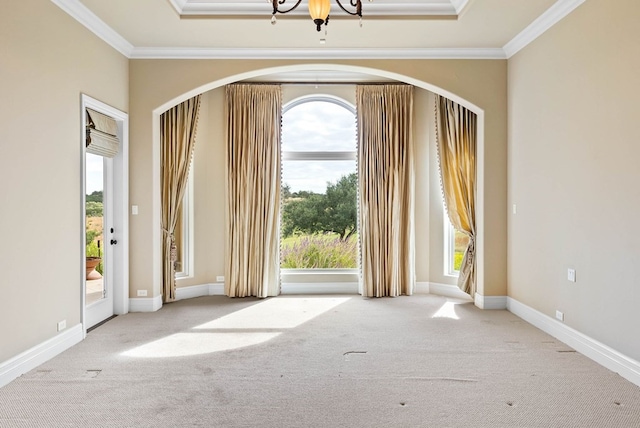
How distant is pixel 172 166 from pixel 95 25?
177 centimetres

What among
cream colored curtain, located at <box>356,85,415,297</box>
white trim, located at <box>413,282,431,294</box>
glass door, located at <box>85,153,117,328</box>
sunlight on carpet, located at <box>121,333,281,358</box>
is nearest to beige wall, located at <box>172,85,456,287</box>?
white trim, located at <box>413,282,431,294</box>

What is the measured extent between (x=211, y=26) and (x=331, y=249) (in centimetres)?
338

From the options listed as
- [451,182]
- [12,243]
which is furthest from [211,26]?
[451,182]

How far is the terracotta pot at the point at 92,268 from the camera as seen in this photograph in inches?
172

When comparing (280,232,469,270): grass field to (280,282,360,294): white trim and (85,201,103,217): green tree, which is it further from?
(85,201,103,217): green tree

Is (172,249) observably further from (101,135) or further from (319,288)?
(319,288)

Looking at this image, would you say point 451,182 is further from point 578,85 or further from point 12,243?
point 12,243

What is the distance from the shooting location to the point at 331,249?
19.9 ft

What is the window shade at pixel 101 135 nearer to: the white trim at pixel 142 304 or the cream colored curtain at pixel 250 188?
the cream colored curtain at pixel 250 188

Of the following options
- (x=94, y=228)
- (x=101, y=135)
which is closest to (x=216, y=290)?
(x=94, y=228)

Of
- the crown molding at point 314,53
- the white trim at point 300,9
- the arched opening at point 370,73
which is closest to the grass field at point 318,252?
the arched opening at point 370,73

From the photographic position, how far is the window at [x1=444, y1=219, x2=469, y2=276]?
18.8 ft

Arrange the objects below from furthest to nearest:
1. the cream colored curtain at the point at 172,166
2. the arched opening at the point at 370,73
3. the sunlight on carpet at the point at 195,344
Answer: the cream colored curtain at the point at 172,166 → the arched opening at the point at 370,73 → the sunlight on carpet at the point at 195,344

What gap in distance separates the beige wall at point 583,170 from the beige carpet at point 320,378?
0.48 metres
